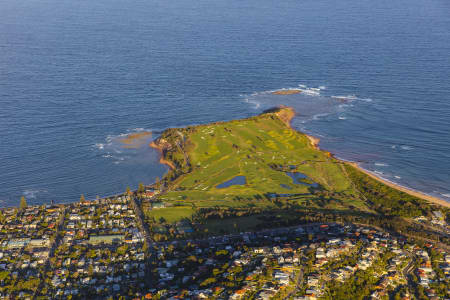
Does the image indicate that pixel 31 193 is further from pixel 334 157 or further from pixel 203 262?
pixel 334 157

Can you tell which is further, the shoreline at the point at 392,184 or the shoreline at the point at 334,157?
the shoreline at the point at 334,157

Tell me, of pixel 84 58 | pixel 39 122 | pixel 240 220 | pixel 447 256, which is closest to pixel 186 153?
pixel 240 220

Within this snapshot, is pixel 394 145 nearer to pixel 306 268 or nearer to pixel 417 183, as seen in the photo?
pixel 417 183

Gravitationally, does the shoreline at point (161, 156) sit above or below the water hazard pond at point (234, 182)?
above

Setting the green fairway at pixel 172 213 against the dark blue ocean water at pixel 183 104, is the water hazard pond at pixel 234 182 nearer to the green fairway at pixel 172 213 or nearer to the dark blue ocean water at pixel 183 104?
the green fairway at pixel 172 213

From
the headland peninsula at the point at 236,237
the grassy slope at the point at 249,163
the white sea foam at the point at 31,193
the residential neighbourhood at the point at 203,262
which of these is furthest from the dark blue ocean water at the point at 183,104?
the residential neighbourhood at the point at 203,262

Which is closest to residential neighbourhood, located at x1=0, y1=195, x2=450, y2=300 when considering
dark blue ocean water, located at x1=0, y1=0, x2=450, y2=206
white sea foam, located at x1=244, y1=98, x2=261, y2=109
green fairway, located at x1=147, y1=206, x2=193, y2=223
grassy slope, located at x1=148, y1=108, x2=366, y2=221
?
green fairway, located at x1=147, y1=206, x2=193, y2=223

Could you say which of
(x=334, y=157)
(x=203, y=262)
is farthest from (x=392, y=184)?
(x=203, y=262)

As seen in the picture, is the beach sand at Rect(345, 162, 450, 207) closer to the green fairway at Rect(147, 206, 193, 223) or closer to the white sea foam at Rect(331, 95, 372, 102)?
the green fairway at Rect(147, 206, 193, 223)
